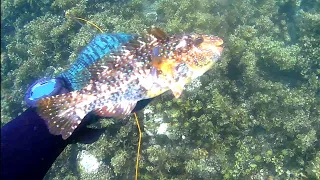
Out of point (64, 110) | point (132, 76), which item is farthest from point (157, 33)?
point (64, 110)

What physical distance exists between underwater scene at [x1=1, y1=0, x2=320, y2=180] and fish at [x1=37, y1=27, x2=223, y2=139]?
1220mm

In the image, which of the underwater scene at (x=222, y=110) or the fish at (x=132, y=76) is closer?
the fish at (x=132, y=76)

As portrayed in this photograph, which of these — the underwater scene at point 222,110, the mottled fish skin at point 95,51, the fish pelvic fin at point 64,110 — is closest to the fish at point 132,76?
the fish pelvic fin at point 64,110

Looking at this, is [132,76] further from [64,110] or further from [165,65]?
[64,110]

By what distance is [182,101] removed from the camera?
14.9 feet

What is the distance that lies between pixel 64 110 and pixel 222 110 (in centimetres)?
283

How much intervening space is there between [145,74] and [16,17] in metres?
8.84

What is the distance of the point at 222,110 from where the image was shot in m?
4.47

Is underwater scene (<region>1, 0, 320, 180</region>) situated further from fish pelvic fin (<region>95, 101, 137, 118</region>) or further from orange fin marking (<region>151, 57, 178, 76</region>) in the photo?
orange fin marking (<region>151, 57, 178, 76</region>)

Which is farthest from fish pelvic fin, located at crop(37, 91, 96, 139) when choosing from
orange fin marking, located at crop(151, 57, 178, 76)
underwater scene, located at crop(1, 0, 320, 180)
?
underwater scene, located at crop(1, 0, 320, 180)

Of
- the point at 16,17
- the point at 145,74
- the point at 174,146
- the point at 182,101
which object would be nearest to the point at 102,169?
the point at 174,146

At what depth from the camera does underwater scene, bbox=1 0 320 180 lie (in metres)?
4.39

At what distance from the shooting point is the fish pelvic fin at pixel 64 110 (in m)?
2.25

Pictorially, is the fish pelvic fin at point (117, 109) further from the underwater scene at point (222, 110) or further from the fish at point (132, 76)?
the underwater scene at point (222, 110)
